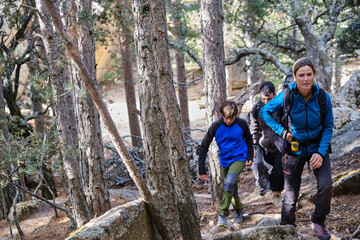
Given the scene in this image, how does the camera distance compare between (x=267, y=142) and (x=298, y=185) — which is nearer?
(x=298, y=185)

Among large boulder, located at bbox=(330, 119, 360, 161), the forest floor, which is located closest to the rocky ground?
the forest floor

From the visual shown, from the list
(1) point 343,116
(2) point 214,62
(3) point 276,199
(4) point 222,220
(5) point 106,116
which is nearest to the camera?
(5) point 106,116

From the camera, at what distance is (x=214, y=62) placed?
7.05 m

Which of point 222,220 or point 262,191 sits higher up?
point 222,220

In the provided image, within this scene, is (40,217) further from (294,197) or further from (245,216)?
(294,197)

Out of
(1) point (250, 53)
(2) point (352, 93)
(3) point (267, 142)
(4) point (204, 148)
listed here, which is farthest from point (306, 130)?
(2) point (352, 93)

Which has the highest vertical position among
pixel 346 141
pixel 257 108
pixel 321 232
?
pixel 257 108

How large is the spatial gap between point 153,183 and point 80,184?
3336mm

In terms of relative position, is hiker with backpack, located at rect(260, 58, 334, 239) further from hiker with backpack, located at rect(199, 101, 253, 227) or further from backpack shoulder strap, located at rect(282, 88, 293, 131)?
hiker with backpack, located at rect(199, 101, 253, 227)

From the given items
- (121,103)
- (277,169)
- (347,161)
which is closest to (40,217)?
(277,169)

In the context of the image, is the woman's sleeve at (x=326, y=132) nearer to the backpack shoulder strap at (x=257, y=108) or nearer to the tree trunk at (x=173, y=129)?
the tree trunk at (x=173, y=129)

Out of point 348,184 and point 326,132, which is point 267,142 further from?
point 326,132

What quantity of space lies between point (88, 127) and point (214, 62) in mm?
2924

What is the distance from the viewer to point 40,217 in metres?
10.0
